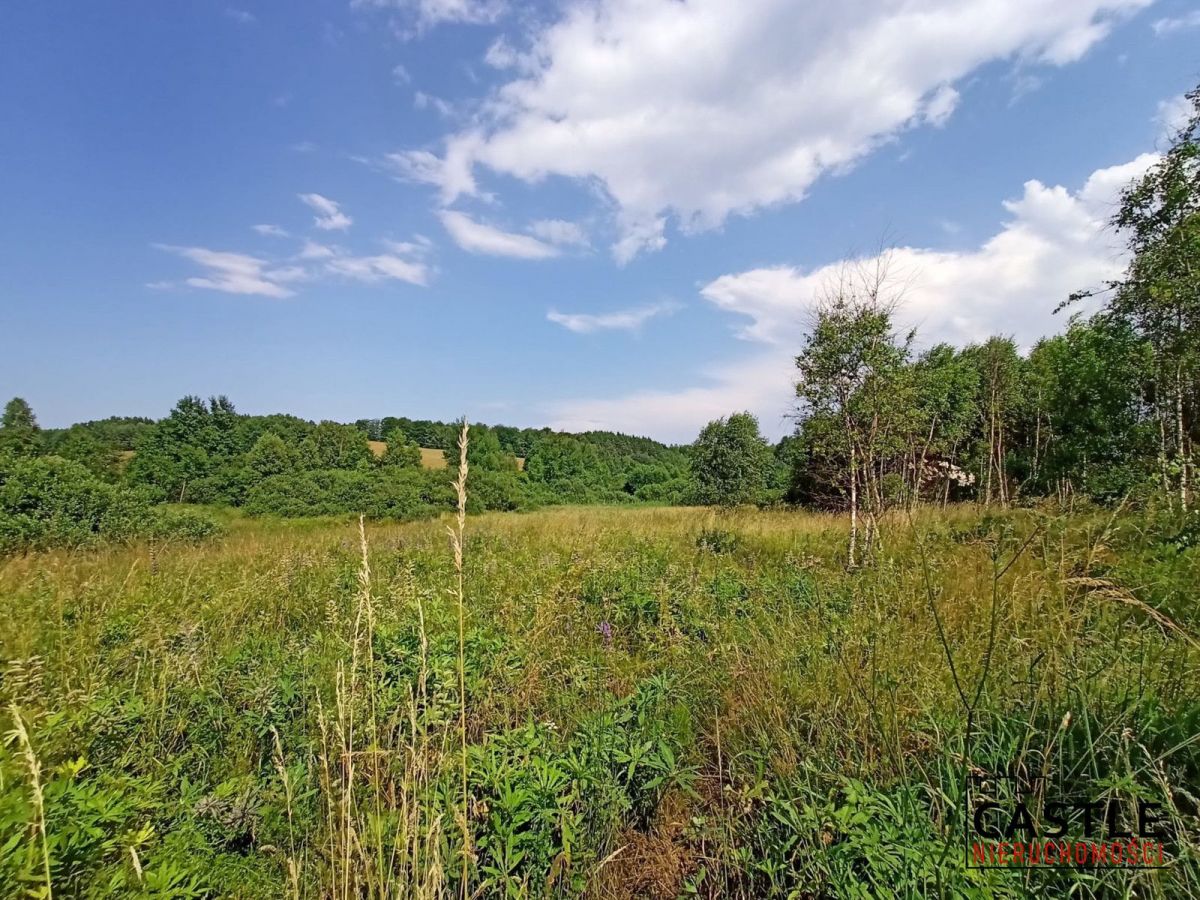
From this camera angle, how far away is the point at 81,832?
52.3 inches

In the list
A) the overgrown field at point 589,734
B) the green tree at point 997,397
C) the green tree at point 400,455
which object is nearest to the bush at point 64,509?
the overgrown field at point 589,734

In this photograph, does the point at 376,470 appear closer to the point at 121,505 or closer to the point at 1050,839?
the point at 121,505

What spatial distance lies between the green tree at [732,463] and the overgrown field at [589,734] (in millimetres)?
26284

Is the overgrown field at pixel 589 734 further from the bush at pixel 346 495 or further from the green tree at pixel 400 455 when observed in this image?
the green tree at pixel 400 455

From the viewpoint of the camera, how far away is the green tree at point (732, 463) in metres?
30.3

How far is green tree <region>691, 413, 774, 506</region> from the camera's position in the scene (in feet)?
99.3

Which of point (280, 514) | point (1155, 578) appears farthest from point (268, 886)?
point (280, 514)

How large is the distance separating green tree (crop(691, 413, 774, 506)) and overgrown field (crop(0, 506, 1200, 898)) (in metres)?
26.3

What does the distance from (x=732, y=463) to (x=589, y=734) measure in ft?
97.6

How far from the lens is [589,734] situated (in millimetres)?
2314

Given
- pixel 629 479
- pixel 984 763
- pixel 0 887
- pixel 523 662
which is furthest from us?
pixel 629 479

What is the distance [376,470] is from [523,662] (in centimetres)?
3221

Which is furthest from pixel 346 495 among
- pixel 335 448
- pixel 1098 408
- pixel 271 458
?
pixel 1098 408

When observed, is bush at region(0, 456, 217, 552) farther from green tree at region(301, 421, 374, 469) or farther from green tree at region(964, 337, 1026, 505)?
green tree at region(964, 337, 1026, 505)
